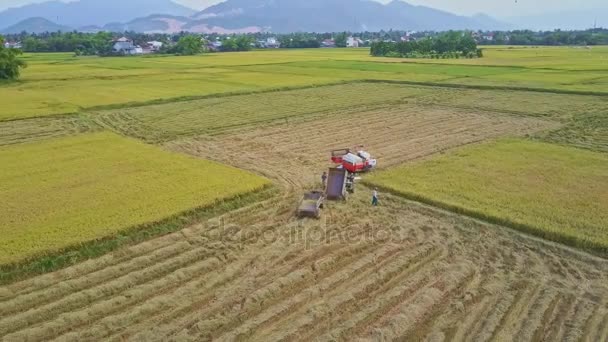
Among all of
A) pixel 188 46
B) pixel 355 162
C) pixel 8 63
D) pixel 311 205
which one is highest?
pixel 188 46

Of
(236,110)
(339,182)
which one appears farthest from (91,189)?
(236,110)

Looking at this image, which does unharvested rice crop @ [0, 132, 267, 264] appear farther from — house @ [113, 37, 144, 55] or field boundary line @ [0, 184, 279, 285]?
house @ [113, 37, 144, 55]

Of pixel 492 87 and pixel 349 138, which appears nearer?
pixel 349 138

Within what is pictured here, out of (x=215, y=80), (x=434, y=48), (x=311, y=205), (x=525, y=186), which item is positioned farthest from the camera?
(x=434, y=48)

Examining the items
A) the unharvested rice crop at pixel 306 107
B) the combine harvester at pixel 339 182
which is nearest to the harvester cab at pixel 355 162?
the combine harvester at pixel 339 182

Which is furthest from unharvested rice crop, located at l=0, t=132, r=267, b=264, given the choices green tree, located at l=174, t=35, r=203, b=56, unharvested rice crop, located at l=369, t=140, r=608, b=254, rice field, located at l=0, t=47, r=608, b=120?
green tree, located at l=174, t=35, r=203, b=56

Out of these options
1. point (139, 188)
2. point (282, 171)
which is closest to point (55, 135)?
point (139, 188)

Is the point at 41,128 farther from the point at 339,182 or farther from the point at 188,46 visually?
the point at 188,46
